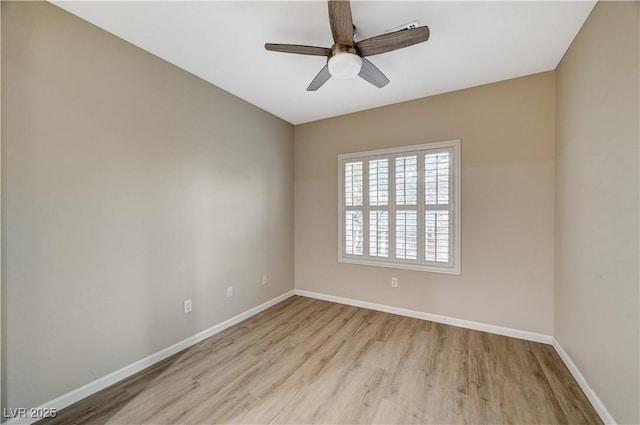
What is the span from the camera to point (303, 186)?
3982 mm

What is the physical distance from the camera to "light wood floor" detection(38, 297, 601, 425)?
1651 mm

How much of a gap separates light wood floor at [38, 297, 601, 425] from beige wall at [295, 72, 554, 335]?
388 mm

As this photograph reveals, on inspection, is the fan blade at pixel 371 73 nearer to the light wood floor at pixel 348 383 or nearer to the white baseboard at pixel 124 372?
the light wood floor at pixel 348 383

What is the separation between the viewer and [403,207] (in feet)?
10.4

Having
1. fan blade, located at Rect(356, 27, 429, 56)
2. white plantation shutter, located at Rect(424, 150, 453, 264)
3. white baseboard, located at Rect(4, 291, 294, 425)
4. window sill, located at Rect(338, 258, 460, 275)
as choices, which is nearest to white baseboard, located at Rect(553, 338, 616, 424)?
window sill, located at Rect(338, 258, 460, 275)

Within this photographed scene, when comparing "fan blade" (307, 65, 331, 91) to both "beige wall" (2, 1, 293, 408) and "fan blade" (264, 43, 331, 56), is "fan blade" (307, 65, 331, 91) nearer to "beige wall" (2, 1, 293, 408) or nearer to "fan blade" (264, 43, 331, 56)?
"fan blade" (264, 43, 331, 56)

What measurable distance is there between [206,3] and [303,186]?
2.55 m

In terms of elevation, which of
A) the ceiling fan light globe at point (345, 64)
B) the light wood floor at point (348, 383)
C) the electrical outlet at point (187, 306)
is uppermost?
the ceiling fan light globe at point (345, 64)

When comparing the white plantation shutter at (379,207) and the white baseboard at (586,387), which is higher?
the white plantation shutter at (379,207)

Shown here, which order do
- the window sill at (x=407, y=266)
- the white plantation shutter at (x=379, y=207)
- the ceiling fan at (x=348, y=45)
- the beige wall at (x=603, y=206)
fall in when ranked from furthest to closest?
the white plantation shutter at (x=379, y=207) → the window sill at (x=407, y=266) → the ceiling fan at (x=348, y=45) → the beige wall at (x=603, y=206)

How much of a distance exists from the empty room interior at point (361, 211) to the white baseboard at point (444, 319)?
1.1 inches

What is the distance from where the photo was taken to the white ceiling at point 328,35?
172cm

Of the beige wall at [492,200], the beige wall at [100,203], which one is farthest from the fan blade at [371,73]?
the beige wall at [100,203]

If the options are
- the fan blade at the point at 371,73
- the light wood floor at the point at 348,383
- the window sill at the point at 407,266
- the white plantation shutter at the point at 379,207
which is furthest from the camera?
the white plantation shutter at the point at 379,207
